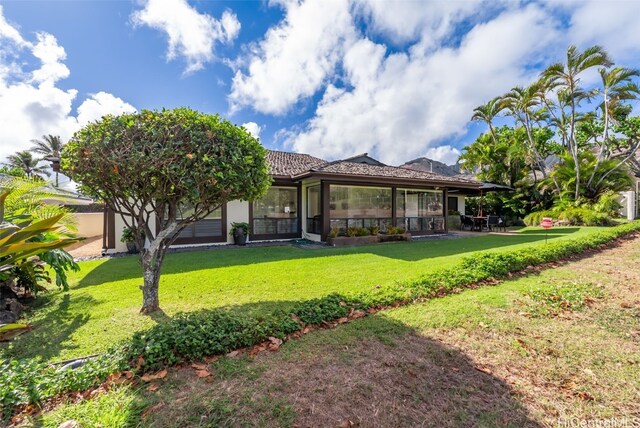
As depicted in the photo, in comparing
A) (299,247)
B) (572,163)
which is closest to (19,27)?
(299,247)

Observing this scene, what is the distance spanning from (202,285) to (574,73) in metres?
22.1

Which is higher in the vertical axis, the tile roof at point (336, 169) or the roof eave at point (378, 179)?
the tile roof at point (336, 169)

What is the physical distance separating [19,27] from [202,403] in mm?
9766

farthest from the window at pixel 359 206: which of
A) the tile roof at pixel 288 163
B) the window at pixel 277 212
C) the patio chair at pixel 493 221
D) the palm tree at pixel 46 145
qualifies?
the palm tree at pixel 46 145

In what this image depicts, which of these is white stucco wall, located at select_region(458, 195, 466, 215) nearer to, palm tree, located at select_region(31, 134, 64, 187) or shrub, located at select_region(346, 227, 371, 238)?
shrub, located at select_region(346, 227, 371, 238)

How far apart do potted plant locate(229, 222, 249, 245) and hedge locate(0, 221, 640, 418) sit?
762 centimetres

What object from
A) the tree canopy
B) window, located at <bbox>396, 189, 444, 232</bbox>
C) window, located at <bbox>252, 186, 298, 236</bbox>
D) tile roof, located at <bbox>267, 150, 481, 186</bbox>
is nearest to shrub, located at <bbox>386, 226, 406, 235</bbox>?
window, located at <bbox>396, 189, 444, 232</bbox>

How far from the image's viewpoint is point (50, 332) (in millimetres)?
3621

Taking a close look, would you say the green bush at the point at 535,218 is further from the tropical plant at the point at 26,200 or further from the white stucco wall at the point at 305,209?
the tropical plant at the point at 26,200

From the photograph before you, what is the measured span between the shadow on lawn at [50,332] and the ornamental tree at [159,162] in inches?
36.5

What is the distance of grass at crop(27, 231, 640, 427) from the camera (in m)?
2.06

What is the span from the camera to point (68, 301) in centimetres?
480

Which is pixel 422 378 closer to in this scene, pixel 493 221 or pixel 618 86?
pixel 493 221

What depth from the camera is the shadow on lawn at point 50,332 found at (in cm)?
314
